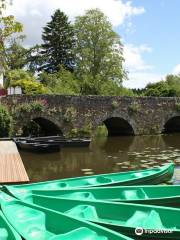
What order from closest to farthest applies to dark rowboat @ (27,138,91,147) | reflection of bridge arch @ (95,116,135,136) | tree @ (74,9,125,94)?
1. dark rowboat @ (27,138,91,147)
2. reflection of bridge arch @ (95,116,135,136)
3. tree @ (74,9,125,94)

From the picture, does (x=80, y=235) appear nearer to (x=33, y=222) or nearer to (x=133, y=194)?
(x=33, y=222)

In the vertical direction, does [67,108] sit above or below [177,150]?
above

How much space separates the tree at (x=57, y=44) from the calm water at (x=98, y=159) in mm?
23900

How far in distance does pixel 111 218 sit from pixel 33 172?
21.1 feet

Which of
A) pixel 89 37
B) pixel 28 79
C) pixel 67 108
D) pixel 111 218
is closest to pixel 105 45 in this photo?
pixel 89 37

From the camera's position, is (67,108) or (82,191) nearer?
(82,191)

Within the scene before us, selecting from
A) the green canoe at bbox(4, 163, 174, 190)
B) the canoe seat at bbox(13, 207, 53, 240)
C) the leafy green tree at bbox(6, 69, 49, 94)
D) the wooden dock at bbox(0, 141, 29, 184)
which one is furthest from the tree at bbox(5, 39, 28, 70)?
the canoe seat at bbox(13, 207, 53, 240)

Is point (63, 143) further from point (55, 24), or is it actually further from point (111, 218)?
point (55, 24)

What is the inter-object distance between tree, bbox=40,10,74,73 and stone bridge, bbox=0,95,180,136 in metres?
16.5

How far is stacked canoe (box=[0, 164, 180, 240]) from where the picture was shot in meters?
5.47

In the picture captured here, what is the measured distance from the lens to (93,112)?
23031mm

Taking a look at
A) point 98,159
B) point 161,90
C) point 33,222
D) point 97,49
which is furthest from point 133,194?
point 161,90

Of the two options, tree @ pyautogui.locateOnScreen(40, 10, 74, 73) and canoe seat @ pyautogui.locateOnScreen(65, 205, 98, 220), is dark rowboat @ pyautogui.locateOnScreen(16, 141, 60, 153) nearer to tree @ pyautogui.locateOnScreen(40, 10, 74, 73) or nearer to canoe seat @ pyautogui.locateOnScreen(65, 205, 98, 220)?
canoe seat @ pyautogui.locateOnScreen(65, 205, 98, 220)

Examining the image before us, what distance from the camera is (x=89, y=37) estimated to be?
38406 mm
